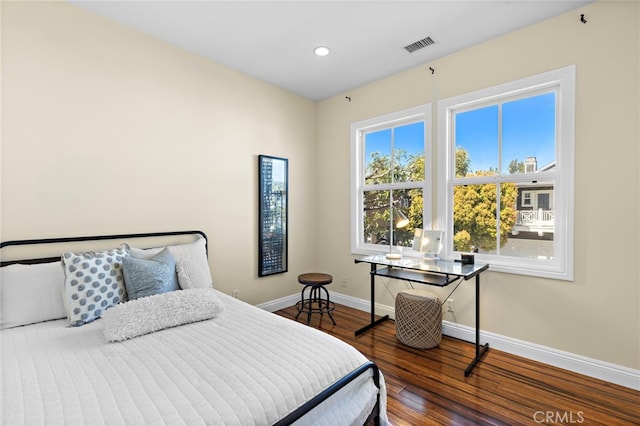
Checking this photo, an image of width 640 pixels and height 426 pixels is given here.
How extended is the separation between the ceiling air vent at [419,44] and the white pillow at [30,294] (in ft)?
10.8

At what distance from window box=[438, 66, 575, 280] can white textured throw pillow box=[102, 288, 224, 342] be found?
7.65ft

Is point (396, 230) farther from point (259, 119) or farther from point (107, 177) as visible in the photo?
point (107, 177)

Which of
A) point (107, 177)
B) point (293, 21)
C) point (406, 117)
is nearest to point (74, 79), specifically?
point (107, 177)

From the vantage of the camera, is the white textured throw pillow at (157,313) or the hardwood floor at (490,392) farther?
the hardwood floor at (490,392)

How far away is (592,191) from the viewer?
2209mm

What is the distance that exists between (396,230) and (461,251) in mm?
761

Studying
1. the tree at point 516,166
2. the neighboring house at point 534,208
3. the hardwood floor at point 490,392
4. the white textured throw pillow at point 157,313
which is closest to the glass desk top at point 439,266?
the neighboring house at point 534,208

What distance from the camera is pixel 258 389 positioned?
1.14m

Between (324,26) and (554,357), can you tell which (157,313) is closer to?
(324,26)

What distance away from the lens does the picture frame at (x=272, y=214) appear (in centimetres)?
342

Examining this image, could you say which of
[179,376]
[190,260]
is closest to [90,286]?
[190,260]

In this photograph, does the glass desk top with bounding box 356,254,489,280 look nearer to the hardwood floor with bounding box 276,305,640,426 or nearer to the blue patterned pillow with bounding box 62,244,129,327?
the hardwood floor with bounding box 276,305,640,426

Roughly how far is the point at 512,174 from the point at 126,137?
11.1ft

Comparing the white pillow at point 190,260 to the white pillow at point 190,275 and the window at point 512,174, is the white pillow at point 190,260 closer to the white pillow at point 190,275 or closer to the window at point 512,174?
the white pillow at point 190,275
